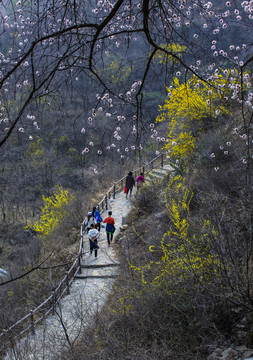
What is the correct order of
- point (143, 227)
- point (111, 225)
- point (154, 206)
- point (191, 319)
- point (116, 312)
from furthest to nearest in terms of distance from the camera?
point (154, 206), point (143, 227), point (111, 225), point (116, 312), point (191, 319)

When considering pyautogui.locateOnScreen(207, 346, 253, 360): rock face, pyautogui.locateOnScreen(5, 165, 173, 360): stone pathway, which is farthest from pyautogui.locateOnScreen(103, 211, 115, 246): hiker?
pyautogui.locateOnScreen(207, 346, 253, 360): rock face

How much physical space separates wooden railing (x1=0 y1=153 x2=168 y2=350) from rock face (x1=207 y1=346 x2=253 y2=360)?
2327 millimetres

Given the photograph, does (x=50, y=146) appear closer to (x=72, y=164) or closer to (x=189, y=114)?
(x=72, y=164)

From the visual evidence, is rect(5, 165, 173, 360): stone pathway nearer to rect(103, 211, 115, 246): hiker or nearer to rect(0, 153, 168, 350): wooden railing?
rect(0, 153, 168, 350): wooden railing

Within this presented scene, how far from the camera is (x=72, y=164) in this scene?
3384cm

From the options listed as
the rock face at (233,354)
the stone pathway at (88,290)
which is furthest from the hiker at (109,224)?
the rock face at (233,354)

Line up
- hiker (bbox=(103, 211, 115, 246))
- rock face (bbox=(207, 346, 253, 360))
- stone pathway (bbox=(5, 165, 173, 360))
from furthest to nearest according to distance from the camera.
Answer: hiker (bbox=(103, 211, 115, 246))
stone pathway (bbox=(5, 165, 173, 360))
rock face (bbox=(207, 346, 253, 360))

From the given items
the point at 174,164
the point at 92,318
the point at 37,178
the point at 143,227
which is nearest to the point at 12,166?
the point at 37,178

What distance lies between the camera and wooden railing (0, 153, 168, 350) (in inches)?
244

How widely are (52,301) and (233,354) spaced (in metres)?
4.83

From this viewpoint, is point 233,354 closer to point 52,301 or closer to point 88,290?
point 52,301

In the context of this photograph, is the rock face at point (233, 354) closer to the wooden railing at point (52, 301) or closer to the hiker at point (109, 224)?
the wooden railing at point (52, 301)

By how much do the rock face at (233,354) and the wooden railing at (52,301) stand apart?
7.64 feet

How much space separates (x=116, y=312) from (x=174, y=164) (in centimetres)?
1022
